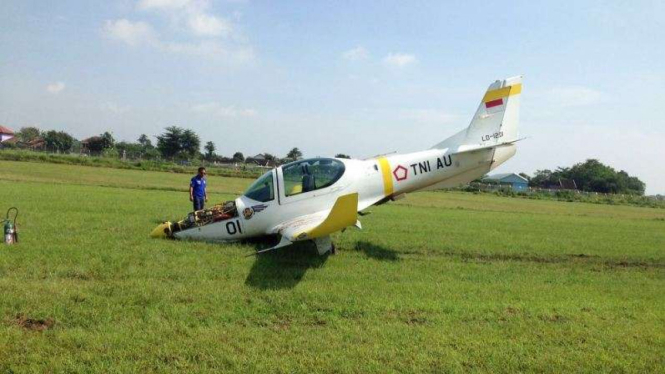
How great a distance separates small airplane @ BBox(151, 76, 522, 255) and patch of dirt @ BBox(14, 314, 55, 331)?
13.5 ft

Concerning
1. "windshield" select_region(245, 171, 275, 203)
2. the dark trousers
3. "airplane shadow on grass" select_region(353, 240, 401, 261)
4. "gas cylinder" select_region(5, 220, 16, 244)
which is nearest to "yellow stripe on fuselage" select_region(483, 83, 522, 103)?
"airplane shadow on grass" select_region(353, 240, 401, 261)

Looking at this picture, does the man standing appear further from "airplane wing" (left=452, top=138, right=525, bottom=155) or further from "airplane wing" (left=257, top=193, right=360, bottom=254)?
"airplane wing" (left=452, top=138, right=525, bottom=155)

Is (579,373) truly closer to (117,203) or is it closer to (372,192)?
(372,192)

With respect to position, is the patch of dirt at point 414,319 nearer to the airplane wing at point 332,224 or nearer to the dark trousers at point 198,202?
the airplane wing at point 332,224

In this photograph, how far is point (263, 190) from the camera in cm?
1046

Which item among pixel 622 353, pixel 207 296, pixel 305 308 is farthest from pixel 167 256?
pixel 622 353

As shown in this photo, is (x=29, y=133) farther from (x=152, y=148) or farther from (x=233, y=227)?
(x=233, y=227)

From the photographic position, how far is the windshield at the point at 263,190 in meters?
10.3

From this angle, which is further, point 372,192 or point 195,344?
point 372,192

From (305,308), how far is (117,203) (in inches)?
530

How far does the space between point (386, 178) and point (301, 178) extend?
6.75 feet

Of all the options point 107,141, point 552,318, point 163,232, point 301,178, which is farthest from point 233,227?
point 107,141

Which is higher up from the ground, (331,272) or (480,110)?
(480,110)

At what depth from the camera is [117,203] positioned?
57.4ft
